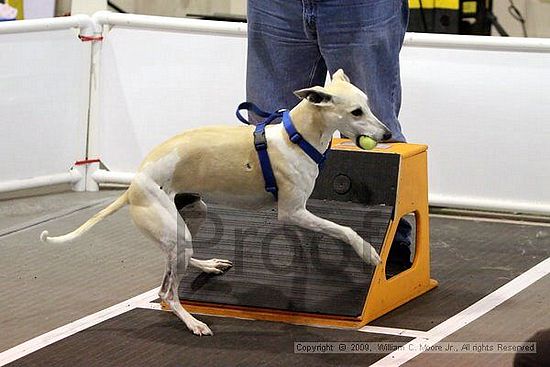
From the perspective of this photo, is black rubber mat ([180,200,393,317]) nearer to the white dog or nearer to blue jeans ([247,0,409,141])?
the white dog

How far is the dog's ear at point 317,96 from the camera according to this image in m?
3.71

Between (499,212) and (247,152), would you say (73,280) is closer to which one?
(247,152)

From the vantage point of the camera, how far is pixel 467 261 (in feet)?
16.1

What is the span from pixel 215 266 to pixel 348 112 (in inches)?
33.7

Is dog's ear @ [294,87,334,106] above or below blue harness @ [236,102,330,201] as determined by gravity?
above

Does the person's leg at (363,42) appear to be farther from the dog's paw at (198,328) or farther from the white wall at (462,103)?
the white wall at (462,103)

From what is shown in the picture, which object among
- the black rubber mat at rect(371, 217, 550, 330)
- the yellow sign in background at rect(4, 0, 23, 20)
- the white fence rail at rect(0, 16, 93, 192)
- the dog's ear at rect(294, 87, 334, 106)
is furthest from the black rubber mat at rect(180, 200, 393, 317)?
the yellow sign in background at rect(4, 0, 23, 20)

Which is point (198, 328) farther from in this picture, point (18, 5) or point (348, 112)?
point (18, 5)

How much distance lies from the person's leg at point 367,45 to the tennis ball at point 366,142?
613 mm

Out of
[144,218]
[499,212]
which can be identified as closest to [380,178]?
[144,218]

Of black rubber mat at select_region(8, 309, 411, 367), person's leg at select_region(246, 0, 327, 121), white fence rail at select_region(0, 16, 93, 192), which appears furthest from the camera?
white fence rail at select_region(0, 16, 93, 192)

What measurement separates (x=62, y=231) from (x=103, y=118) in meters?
1.04

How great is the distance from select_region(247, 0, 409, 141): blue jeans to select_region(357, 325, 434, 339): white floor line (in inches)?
32.7

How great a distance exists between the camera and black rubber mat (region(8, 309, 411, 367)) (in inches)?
145
